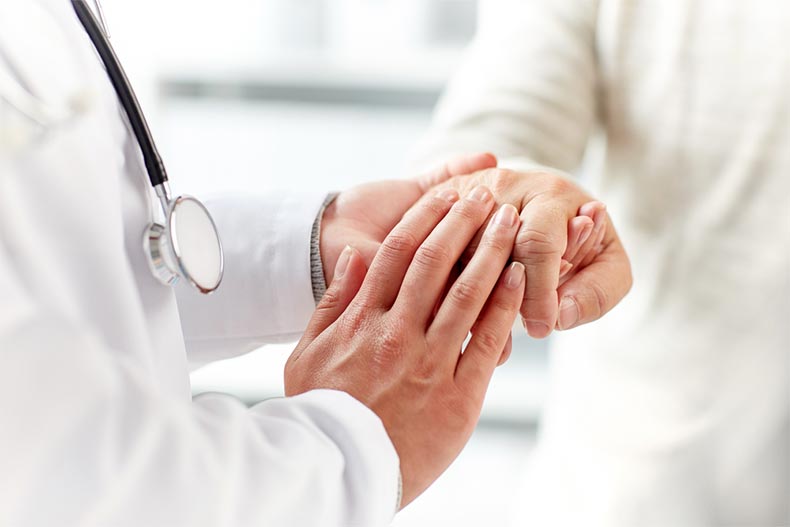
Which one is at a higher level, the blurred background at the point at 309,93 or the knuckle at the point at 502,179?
the knuckle at the point at 502,179

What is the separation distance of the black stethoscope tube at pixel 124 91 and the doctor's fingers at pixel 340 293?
17cm

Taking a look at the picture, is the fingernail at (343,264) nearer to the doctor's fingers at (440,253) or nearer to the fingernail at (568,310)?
the doctor's fingers at (440,253)

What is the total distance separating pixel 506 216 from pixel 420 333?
0.60 feet

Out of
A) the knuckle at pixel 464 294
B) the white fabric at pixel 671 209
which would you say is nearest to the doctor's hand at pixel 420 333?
the knuckle at pixel 464 294

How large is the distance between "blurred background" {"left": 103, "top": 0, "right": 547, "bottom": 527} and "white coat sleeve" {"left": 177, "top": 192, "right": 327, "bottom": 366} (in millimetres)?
1090

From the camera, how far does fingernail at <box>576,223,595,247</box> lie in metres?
0.81

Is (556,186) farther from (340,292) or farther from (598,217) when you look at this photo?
(340,292)

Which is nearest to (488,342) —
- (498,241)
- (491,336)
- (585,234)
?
(491,336)

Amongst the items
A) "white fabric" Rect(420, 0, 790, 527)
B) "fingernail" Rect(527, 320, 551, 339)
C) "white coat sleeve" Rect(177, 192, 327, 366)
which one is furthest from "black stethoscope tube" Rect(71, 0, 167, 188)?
"white fabric" Rect(420, 0, 790, 527)

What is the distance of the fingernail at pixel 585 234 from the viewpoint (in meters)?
0.81

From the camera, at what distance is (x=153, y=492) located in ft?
1.44

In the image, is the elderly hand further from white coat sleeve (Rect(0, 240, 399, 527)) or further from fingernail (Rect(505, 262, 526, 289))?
white coat sleeve (Rect(0, 240, 399, 527))

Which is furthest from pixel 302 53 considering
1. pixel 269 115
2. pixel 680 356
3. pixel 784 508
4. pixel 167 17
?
Answer: pixel 784 508

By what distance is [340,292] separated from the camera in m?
0.71
